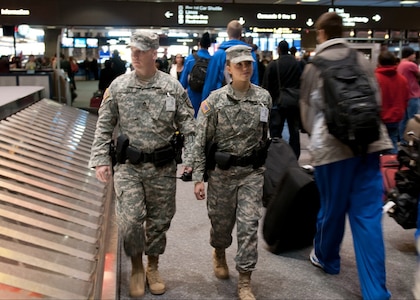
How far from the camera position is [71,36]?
61.8 feet

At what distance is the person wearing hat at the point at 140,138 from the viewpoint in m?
3.20

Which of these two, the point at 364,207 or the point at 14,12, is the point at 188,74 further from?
the point at 14,12

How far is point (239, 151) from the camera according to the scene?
3.32 m

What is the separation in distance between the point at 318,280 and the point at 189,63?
4298mm

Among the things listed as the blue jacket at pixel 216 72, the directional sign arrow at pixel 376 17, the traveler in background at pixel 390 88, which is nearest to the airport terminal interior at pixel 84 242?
the blue jacket at pixel 216 72

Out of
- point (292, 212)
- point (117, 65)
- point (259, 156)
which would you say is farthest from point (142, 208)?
point (117, 65)

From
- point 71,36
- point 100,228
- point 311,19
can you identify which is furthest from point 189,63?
point 71,36

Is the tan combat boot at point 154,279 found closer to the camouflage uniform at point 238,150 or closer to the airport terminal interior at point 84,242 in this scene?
the airport terminal interior at point 84,242

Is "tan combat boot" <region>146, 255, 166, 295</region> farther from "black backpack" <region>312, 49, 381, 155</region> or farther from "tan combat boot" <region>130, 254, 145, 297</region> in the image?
"black backpack" <region>312, 49, 381, 155</region>

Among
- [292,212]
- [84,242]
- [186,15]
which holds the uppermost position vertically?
[186,15]

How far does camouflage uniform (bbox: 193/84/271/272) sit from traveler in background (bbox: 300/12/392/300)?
0.33 metres

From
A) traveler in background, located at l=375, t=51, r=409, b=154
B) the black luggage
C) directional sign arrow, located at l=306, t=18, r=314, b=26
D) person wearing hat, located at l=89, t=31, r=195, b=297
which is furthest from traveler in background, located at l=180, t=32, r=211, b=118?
directional sign arrow, located at l=306, t=18, r=314, b=26

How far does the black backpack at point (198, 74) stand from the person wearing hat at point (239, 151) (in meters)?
3.50

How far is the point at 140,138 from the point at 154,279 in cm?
97
